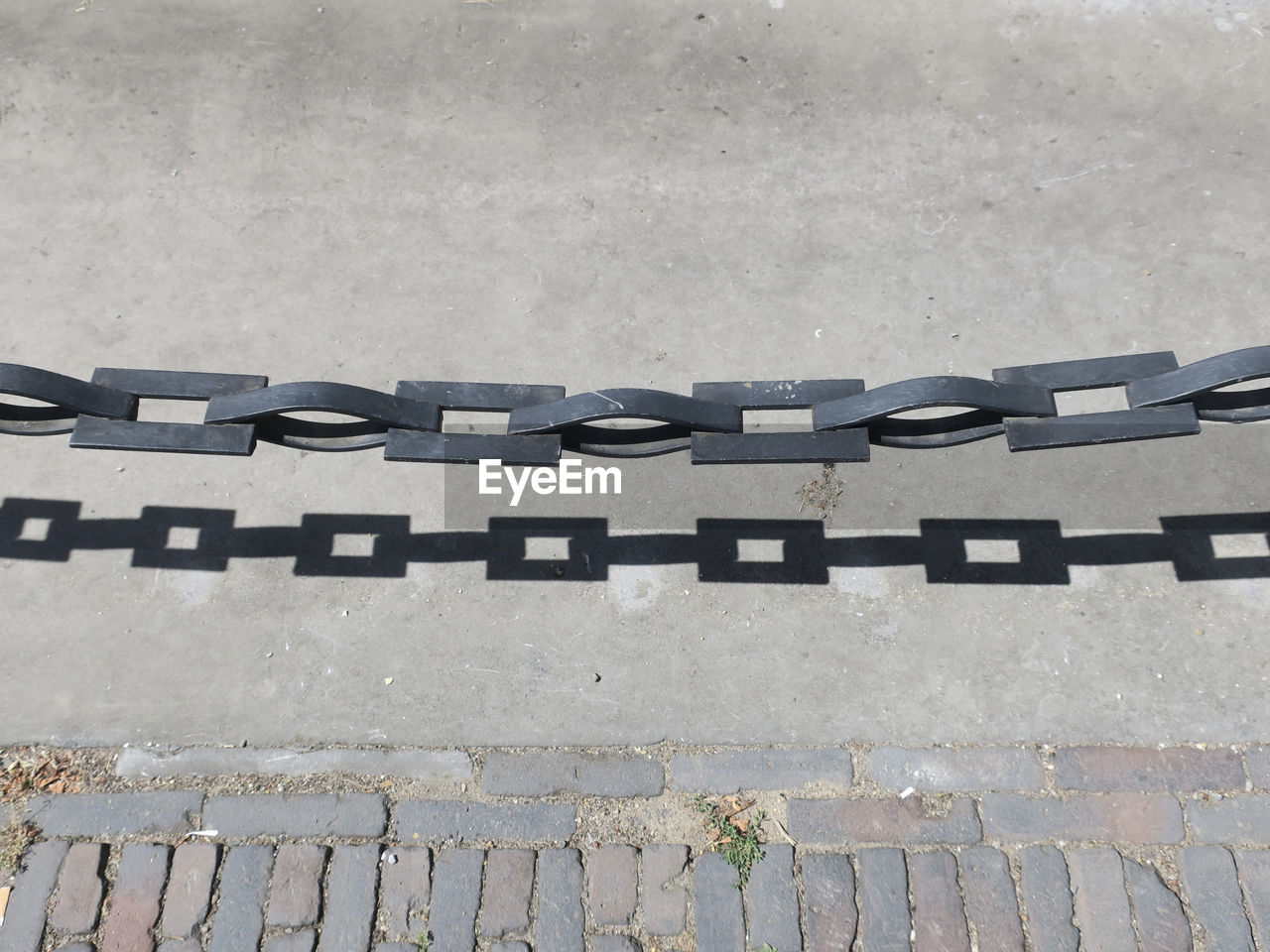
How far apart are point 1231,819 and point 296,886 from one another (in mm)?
3778

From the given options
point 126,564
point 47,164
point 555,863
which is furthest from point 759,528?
point 47,164

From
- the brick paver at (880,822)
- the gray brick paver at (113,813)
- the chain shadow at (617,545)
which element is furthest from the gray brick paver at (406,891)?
the brick paver at (880,822)

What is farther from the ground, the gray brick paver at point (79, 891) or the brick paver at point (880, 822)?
the brick paver at point (880, 822)

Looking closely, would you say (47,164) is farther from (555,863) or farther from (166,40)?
(555,863)

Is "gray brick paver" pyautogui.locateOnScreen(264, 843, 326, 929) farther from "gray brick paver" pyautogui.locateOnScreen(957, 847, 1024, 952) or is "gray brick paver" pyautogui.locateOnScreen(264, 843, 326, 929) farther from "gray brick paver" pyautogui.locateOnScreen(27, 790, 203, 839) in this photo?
"gray brick paver" pyautogui.locateOnScreen(957, 847, 1024, 952)

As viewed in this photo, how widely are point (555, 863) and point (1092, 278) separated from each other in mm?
3889

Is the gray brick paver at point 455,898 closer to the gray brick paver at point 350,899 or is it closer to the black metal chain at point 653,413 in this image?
the gray brick paver at point 350,899

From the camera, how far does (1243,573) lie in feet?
13.0

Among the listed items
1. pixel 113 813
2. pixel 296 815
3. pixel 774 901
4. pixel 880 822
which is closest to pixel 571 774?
pixel 774 901

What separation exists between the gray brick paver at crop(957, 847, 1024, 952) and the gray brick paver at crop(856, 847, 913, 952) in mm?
251

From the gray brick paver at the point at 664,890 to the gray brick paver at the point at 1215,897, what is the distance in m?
1.99

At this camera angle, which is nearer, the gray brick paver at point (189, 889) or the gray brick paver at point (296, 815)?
the gray brick paver at point (189, 889)

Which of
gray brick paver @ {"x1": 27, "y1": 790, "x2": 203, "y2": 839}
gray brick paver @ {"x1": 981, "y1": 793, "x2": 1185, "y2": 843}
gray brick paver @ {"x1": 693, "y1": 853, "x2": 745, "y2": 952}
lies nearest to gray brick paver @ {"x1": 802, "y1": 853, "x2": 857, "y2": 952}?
gray brick paver @ {"x1": 693, "y1": 853, "x2": 745, "y2": 952}

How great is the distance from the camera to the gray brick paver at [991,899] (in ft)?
11.2
